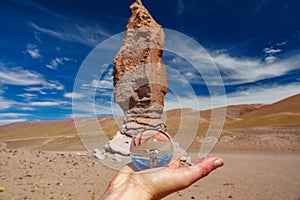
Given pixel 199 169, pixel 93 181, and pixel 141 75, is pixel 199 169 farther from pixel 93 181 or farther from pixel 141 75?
pixel 141 75

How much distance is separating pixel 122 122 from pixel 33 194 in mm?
7413

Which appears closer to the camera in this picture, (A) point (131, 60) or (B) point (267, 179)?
(B) point (267, 179)

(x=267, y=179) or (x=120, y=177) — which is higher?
(x=120, y=177)

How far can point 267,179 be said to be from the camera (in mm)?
12883

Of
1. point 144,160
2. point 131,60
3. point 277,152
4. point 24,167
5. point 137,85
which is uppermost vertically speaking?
point 131,60

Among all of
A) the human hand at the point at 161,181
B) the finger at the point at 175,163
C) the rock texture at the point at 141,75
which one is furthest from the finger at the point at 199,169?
the rock texture at the point at 141,75

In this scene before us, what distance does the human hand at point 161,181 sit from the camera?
261 centimetres

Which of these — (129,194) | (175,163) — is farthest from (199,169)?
(129,194)

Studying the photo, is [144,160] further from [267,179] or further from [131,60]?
[131,60]

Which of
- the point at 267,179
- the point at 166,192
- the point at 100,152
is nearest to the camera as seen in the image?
the point at 166,192

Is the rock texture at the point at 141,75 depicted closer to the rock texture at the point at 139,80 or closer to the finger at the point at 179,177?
the rock texture at the point at 139,80

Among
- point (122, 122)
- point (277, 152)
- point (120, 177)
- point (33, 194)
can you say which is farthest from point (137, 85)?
point (277, 152)

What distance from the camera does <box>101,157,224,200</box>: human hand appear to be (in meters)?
2.61

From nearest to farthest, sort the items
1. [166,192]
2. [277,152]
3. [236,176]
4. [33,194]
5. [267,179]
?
[166,192] → [33,194] → [267,179] → [236,176] → [277,152]
